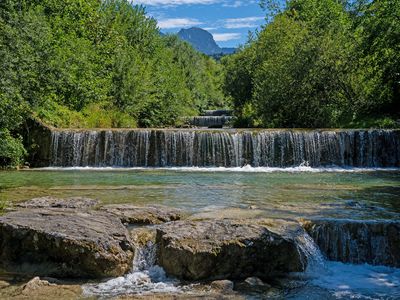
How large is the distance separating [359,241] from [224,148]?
1129 centimetres

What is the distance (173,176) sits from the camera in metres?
15.9

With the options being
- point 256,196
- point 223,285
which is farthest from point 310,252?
point 256,196

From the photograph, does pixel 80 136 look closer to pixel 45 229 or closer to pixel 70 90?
pixel 70 90

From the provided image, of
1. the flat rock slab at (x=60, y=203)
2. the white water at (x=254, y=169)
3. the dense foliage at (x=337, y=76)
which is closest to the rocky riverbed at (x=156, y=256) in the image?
the flat rock slab at (x=60, y=203)

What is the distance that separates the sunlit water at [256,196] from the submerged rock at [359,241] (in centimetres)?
21

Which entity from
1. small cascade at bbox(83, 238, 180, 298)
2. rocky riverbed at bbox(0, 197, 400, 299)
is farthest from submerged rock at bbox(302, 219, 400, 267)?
small cascade at bbox(83, 238, 180, 298)

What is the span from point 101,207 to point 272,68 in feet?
68.9

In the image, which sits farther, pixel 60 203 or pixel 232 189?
pixel 232 189

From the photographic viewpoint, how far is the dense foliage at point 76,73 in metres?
15.1

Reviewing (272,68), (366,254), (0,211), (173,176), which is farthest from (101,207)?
(272,68)

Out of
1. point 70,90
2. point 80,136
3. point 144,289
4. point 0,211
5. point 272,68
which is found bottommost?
point 144,289

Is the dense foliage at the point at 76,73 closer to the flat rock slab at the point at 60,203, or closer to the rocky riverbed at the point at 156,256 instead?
the flat rock slab at the point at 60,203

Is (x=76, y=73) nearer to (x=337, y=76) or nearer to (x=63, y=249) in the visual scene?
(x=337, y=76)

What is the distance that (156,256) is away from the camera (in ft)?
23.6
